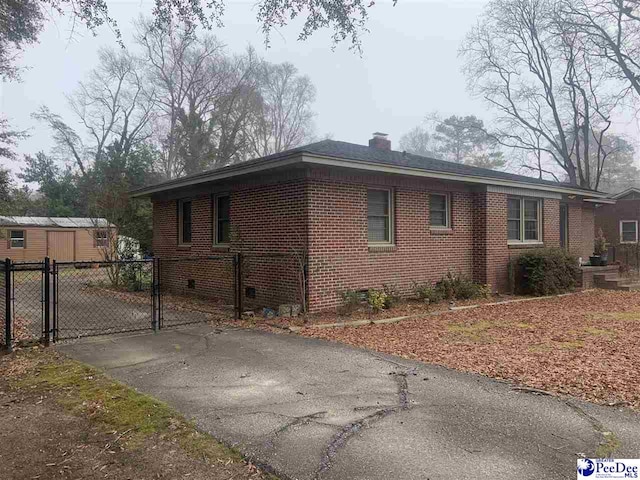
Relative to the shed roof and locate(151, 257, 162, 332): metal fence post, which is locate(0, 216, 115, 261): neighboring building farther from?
locate(151, 257, 162, 332): metal fence post

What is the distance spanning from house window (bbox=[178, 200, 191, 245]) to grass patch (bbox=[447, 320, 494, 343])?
8.29 meters

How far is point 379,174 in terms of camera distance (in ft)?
35.3

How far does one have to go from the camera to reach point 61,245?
2859 centimetres

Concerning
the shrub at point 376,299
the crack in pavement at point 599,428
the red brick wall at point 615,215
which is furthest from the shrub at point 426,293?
the red brick wall at point 615,215

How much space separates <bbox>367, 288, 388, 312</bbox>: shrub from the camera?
991 cm

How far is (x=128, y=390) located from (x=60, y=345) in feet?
9.36

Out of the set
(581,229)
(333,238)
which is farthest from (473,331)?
(581,229)

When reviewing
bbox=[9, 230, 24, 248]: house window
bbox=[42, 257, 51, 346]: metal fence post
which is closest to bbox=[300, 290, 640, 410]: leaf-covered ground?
bbox=[42, 257, 51, 346]: metal fence post

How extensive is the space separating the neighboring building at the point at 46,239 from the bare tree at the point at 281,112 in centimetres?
1371

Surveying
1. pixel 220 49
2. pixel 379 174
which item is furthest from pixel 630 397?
pixel 220 49

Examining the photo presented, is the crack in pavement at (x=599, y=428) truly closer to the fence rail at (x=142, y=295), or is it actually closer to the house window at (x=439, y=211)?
the fence rail at (x=142, y=295)

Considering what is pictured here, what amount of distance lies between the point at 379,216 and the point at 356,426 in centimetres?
761

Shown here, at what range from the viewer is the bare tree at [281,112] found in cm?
3762

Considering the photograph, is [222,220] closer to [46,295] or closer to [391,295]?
[391,295]
